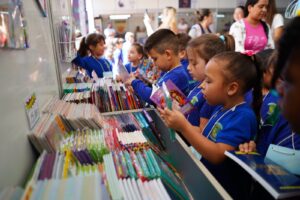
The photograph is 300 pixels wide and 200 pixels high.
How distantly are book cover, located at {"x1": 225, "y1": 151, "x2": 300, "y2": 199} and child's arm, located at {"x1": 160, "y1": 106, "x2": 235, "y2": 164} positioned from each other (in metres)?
0.13

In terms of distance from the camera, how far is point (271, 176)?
2.56 feet

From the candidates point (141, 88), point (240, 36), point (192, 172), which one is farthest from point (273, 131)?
point (240, 36)

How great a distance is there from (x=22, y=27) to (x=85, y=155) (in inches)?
22.8

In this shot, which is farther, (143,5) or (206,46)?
(143,5)

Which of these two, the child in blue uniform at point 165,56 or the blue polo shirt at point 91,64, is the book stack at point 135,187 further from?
the blue polo shirt at point 91,64

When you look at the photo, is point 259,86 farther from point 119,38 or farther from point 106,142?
point 119,38

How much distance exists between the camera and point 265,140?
4.28 ft

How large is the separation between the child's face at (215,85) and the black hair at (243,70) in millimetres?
31

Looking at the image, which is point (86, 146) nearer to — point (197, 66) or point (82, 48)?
point (197, 66)

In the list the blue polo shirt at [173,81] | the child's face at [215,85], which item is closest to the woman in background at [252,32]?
the blue polo shirt at [173,81]

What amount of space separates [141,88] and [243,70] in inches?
35.4

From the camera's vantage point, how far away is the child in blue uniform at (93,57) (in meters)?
3.11

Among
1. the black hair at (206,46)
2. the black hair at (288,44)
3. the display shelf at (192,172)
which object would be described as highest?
the black hair at (288,44)

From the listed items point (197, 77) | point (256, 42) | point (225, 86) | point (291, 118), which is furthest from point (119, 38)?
point (291, 118)
